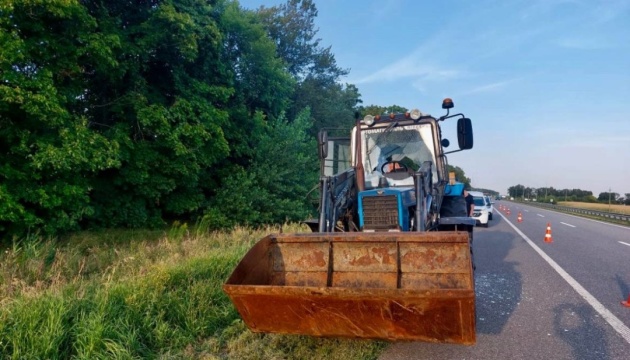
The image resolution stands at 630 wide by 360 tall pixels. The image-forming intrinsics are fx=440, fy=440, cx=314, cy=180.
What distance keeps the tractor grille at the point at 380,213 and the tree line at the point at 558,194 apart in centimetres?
9704

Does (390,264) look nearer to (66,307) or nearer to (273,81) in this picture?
(66,307)

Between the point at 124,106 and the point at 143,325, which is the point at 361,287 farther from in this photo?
the point at 124,106

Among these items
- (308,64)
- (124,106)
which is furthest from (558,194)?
(124,106)

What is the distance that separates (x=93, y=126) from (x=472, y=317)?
1358 cm

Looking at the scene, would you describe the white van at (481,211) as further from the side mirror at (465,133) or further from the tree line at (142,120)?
the side mirror at (465,133)

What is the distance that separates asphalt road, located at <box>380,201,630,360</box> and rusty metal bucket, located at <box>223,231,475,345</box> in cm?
77

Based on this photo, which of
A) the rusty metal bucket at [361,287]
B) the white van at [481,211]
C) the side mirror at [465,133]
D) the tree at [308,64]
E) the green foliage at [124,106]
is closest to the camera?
the rusty metal bucket at [361,287]

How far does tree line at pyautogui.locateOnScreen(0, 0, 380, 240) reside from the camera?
10.4m

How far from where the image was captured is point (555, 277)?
26.6 ft

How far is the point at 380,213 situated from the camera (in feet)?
18.6

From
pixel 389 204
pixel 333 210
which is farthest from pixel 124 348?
pixel 389 204

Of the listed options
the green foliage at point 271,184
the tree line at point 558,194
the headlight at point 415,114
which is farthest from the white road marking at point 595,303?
the tree line at point 558,194

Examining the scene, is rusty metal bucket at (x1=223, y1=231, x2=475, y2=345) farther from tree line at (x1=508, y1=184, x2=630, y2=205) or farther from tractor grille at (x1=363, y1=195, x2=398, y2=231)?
tree line at (x1=508, y1=184, x2=630, y2=205)

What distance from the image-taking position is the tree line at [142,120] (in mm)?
10445
